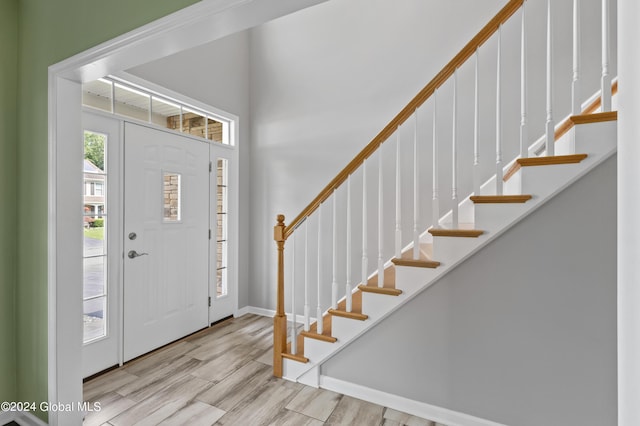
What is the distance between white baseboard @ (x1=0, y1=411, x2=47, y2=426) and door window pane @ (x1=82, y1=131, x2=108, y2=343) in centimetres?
54

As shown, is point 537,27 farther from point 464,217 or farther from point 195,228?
point 195,228

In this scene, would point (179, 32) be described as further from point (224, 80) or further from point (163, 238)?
point (224, 80)

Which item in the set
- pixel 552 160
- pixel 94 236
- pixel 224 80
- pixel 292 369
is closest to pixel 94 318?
pixel 94 236

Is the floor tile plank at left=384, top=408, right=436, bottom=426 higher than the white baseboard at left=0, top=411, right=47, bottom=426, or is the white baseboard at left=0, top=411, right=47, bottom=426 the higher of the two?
the white baseboard at left=0, top=411, right=47, bottom=426

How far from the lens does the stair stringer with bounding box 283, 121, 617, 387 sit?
1637 mm

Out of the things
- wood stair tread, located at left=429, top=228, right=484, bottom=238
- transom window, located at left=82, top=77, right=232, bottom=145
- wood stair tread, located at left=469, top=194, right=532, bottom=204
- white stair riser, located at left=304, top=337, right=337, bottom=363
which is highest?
transom window, located at left=82, top=77, right=232, bottom=145

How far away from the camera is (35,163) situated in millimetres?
1854

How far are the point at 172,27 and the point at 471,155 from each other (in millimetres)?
2455

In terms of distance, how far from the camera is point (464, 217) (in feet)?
8.49

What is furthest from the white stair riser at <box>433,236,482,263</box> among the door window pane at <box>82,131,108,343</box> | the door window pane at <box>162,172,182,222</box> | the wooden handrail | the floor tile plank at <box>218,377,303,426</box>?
the door window pane at <box>82,131,108,343</box>

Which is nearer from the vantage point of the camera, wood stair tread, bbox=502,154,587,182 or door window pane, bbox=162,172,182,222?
wood stair tread, bbox=502,154,587,182

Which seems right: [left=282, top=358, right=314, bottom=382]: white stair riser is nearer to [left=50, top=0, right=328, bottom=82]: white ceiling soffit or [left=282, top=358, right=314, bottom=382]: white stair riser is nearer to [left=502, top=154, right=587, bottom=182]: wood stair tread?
[left=502, top=154, right=587, bottom=182]: wood stair tread

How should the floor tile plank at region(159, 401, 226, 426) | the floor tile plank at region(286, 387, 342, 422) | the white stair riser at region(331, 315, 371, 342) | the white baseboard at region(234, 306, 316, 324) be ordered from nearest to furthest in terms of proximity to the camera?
the floor tile plank at region(159, 401, 226, 426)
the floor tile plank at region(286, 387, 342, 422)
the white stair riser at region(331, 315, 371, 342)
the white baseboard at region(234, 306, 316, 324)

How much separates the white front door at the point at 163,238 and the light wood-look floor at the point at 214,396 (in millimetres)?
289
